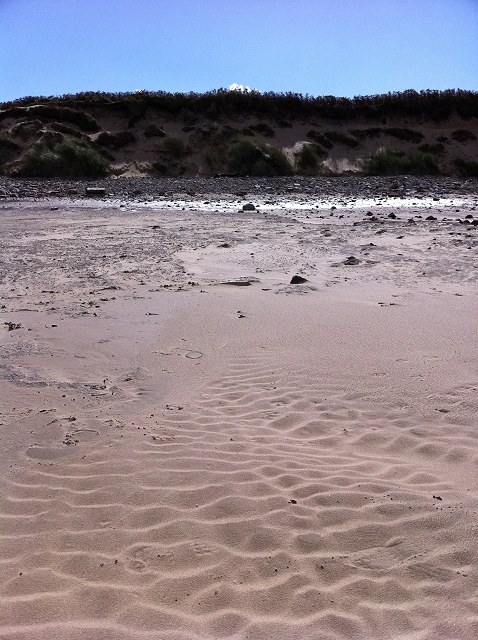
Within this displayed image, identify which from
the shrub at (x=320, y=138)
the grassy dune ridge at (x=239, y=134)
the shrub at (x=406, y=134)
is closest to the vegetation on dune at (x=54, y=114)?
the grassy dune ridge at (x=239, y=134)

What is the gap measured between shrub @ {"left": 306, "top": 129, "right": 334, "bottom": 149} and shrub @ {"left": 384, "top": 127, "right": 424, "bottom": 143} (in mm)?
3504

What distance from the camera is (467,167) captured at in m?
26.6

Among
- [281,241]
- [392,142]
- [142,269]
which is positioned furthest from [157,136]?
[142,269]

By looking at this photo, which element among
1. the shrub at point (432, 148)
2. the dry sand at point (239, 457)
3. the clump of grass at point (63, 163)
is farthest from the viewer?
the shrub at point (432, 148)

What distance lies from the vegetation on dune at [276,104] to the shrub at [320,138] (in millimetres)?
2111

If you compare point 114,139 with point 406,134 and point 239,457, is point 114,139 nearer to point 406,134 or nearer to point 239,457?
point 406,134

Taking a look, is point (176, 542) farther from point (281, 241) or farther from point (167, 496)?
A: point (281, 241)

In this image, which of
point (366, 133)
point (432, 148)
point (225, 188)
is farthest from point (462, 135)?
point (225, 188)

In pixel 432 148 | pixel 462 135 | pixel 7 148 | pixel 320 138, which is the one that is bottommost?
pixel 7 148

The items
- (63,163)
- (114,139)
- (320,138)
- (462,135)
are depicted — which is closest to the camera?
(63,163)

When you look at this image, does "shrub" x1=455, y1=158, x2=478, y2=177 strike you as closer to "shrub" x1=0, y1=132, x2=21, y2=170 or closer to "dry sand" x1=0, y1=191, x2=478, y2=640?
"shrub" x1=0, y1=132, x2=21, y2=170

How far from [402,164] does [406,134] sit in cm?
545

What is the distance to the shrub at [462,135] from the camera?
97.2 feet

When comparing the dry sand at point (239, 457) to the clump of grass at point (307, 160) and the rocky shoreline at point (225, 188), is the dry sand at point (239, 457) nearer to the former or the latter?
the rocky shoreline at point (225, 188)
